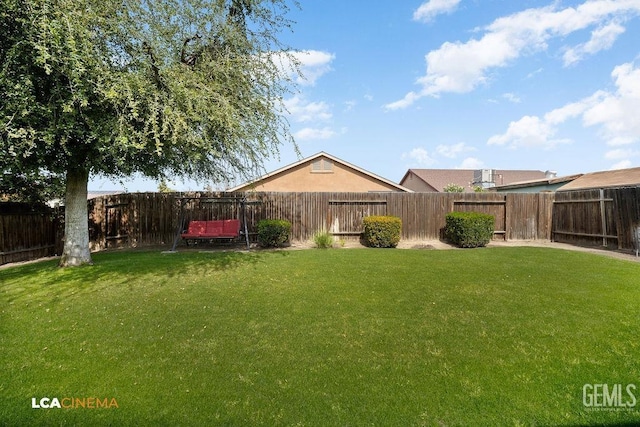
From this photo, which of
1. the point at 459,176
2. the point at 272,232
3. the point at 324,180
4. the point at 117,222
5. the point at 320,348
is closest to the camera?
the point at 320,348

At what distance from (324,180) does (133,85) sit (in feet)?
49.5

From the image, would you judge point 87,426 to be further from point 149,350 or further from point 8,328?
point 8,328

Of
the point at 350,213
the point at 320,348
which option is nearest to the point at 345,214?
the point at 350,213

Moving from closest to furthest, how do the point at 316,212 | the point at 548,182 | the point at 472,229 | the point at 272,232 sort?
the point at 272,232
the point at 472,229
the point at 316,212
the point at 548,182

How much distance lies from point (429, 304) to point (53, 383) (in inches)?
173

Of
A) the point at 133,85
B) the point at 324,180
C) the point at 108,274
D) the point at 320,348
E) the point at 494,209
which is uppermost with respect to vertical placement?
the point at 133,85

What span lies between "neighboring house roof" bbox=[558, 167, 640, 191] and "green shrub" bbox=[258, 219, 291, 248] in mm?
13550

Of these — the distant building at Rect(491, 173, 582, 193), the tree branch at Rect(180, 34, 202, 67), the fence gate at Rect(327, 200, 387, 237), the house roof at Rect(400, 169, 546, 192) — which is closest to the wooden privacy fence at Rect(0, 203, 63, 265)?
the tree branch at Rect(180, 34, 202, 67)

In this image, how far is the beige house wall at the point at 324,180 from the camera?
20.3m

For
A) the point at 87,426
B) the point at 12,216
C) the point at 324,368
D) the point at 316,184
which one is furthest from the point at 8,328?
the point at 316,184

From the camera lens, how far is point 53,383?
2.82 meters

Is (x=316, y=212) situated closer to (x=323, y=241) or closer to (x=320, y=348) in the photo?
(x=323, y=241)

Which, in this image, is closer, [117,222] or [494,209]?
[117,222]

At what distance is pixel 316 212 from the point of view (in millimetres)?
12703
